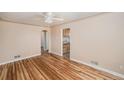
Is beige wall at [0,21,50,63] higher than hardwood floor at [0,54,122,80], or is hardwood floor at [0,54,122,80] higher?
beige wall at [0,21,50,63]

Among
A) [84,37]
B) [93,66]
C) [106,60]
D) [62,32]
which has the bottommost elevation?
[93,66]

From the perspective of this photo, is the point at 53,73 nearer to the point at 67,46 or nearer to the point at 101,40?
the point at 101,40

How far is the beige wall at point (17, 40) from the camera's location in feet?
14.4

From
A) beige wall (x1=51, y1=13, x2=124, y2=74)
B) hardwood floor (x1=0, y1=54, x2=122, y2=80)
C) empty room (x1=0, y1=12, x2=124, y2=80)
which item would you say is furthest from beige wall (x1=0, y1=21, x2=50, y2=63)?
beige wall (x1=51, y1=13, x2=124, y2=74)

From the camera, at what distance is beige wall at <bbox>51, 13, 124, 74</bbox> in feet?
9.52

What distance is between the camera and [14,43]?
191 inches

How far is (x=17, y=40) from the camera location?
499 centimetres

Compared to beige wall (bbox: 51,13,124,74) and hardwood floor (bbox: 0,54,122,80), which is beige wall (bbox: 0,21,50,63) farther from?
beige wall (bbox: 51,13,124,74)

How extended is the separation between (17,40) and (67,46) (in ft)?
10.9

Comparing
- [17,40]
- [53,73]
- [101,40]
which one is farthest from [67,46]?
[53,73]
